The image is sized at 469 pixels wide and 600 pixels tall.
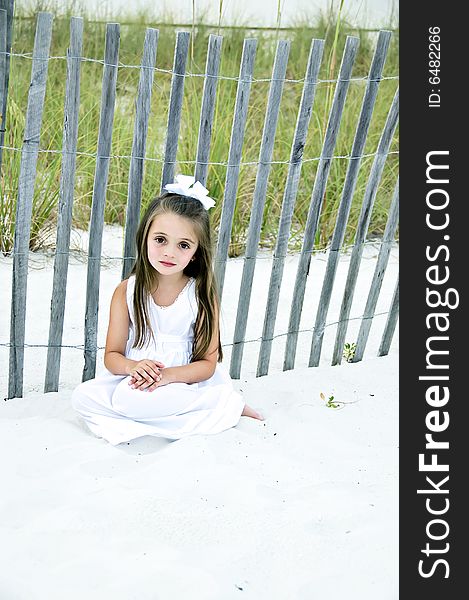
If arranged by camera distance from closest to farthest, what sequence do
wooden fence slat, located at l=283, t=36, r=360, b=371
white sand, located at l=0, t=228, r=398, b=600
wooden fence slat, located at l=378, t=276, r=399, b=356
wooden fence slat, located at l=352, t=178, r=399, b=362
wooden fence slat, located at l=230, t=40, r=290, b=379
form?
1. white sand, located at l=0, t=228, r=398, b=600
2. wooden fence slat, located at l=230, t=40, r=290, b=379
3. wooden fence slat, located at l=283, t=36, r=360, b=371
4. wooden fence slat, located at l=352, t=178, r=399, b=362
5. wooden fence slat, located at l=378, t=276, r=399, b=356

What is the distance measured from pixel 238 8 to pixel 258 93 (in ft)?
5.44

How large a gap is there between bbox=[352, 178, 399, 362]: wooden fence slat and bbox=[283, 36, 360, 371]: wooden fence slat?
11.7 inches

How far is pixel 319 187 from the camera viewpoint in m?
2.96

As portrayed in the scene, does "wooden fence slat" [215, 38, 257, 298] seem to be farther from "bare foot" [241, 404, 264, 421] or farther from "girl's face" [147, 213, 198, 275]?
"bare foot" [241, 404, 264, 421]

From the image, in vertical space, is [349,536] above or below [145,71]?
below

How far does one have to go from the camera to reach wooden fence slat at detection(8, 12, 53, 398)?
2.47 m

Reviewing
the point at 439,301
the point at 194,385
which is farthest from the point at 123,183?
the point at 439,301

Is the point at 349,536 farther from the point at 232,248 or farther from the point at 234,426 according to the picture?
the point at 232,248

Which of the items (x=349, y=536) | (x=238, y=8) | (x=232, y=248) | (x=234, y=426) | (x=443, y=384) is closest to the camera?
(x=349, y=536)

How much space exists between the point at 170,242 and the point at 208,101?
0.46 metres

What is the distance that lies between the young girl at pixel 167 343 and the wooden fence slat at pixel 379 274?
2.46 ft

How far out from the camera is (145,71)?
2572 mm

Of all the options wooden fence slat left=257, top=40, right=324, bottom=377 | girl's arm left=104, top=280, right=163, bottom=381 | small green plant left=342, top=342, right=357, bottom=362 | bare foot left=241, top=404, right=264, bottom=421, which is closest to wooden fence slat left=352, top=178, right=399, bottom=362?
small green plant left=342, top=342, right=357, bottom=362

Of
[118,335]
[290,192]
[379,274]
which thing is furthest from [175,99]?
[379,274]
